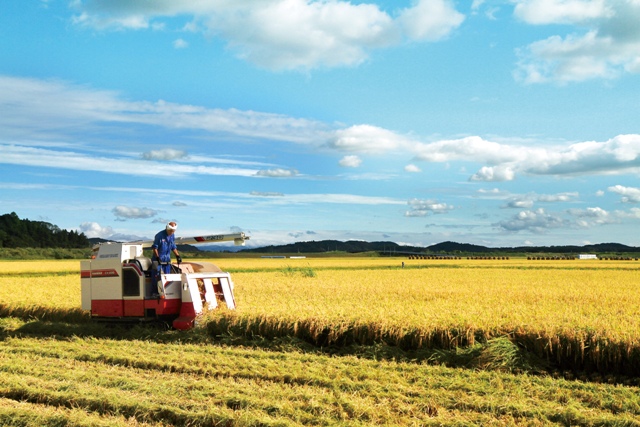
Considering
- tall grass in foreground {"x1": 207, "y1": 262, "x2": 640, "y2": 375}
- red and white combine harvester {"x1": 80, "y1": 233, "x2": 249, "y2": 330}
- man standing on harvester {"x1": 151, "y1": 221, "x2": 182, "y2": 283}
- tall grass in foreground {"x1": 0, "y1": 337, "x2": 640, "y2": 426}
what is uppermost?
man standing on harvester {"x1": 151, "y1": 221, "x2": 182, "y2": 283}

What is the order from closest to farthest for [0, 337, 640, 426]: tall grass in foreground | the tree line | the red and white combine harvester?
[0, 337, 640, 426]: tall grass in foreground, the red and white combine harvester, the tree line

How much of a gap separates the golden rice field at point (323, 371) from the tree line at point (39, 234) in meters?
110

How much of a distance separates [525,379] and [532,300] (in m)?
8.92

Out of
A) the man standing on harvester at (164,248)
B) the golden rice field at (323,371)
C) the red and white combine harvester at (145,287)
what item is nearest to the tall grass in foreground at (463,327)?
the golden rice field at (323,371)

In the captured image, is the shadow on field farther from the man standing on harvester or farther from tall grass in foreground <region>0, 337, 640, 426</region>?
the man standing on harvester

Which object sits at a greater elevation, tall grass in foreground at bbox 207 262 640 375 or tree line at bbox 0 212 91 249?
tree line at bbox 0 212 91 249

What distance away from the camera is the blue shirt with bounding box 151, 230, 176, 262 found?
47.9 ft

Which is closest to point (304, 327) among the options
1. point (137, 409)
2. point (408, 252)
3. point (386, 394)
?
point (386, 394)

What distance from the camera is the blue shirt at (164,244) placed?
14.6 meters

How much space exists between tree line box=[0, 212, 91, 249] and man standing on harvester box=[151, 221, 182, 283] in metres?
110

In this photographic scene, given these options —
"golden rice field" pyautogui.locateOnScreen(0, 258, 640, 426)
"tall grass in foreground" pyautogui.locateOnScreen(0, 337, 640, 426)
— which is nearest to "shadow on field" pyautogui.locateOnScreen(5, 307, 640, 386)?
"golden rice field" pyautogui.locateOnScreen(0, 258, 640, 426)

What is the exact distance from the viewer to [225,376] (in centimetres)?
963

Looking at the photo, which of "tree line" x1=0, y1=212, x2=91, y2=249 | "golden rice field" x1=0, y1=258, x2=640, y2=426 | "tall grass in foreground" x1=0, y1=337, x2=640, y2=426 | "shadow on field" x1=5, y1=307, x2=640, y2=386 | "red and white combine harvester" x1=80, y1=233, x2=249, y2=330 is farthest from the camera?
"tree line" x1=0, y1=212, x2=91, y2=249

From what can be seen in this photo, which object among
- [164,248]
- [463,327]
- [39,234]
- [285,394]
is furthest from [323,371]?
[39,234]
